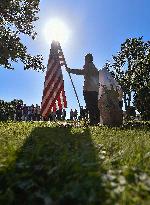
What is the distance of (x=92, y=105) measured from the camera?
60.5 feet

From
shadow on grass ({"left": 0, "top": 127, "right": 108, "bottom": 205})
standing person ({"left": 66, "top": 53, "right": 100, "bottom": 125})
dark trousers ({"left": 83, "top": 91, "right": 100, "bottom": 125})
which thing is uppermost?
standing person ({"left": 66, "top": 53, "right": 100, "bottom": 125})

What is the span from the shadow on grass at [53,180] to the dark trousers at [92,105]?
9.97 m

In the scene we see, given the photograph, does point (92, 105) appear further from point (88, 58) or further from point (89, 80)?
point (88, 58)

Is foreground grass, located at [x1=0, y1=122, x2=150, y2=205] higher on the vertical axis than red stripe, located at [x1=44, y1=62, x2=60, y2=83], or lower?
lower

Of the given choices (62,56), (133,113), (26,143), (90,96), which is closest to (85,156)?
(26,143)

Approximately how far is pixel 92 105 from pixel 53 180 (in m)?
12.7

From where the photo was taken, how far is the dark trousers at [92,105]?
18.1 metres

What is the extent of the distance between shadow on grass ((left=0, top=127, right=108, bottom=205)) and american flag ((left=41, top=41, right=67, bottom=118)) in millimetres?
7527

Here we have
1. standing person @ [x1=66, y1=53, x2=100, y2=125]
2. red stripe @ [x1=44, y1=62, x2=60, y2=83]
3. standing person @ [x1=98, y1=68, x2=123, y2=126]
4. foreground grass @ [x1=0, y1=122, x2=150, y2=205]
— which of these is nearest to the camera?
foreground grass @ [x1=0, y1=122, x2=150, y2=205]

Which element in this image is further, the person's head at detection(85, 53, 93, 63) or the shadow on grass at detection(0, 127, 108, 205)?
the person's head at detection(85, 53, 93, 63)

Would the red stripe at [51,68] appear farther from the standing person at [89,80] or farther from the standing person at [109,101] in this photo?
the standing person at [109,101]

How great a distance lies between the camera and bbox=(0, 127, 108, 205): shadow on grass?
4.96 meters

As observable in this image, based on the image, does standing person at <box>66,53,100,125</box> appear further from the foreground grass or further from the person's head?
the foreground grass

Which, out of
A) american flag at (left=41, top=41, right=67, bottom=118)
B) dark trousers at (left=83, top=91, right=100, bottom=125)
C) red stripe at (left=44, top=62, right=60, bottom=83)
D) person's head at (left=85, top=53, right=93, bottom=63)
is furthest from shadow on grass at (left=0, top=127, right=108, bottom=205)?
person's head at (left=85, top=53, right=93, bottom=63)
